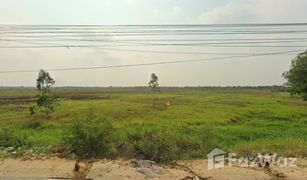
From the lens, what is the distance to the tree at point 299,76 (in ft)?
147

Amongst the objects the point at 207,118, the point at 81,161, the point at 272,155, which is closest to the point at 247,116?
the point at 207,118

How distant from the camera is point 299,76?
45375mm

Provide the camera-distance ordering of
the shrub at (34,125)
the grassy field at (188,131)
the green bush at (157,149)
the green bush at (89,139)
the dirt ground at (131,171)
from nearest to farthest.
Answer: the dirt ground at (131,171) < the green bush at (157,149) < the green bush at (89,139) < the grassy field at (188,131) < the shrub at (34,125)

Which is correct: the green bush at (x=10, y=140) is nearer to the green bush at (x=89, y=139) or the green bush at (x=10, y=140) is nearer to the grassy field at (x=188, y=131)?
the grassy field at (x=188, y=131)

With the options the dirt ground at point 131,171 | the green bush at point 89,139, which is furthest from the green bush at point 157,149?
the green bush at point 89,139

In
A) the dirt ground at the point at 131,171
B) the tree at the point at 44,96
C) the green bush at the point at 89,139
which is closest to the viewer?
the dirt ground at the point at 131,171

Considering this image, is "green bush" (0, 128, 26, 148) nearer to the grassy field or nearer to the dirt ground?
the grassy field

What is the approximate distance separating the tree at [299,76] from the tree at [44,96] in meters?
27.8

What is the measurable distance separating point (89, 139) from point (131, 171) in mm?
1979

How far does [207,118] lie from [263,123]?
175 inches

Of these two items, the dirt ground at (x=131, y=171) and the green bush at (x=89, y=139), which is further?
the green bush at (x=89, y=139)

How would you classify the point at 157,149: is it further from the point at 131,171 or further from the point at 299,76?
the point at 299,76

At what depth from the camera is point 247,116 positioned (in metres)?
35.8

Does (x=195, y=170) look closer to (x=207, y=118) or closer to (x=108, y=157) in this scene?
(x=108, y=157)
